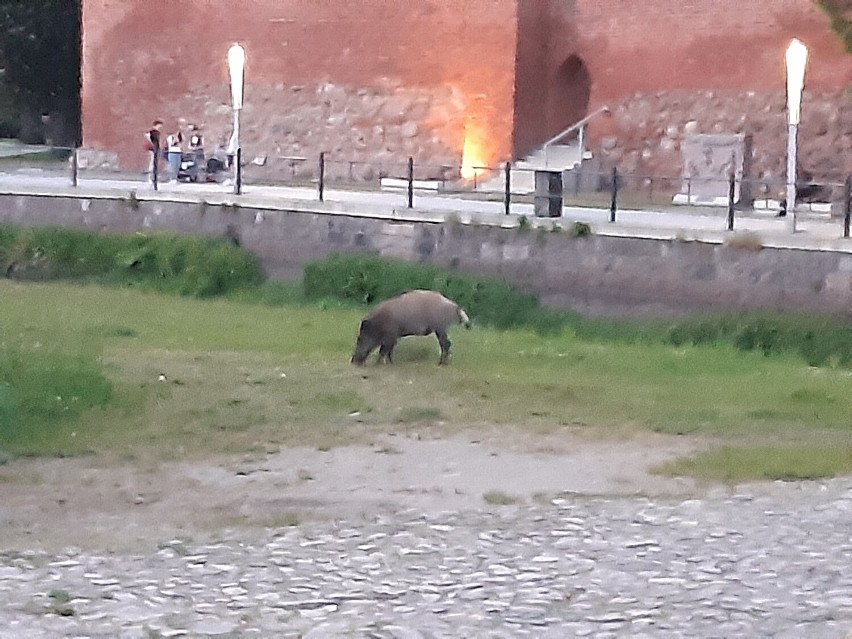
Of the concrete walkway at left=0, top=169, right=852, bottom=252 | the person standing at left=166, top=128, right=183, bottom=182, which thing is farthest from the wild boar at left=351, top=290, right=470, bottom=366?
the person standing at left=166, top=128, right=183, bottom=182

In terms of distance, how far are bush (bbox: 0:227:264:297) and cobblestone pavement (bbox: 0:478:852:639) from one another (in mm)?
12833

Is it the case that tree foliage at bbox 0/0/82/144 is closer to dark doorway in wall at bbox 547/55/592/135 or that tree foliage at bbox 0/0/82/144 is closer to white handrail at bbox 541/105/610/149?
dark doorway in wall at bbox 547/55/592/135

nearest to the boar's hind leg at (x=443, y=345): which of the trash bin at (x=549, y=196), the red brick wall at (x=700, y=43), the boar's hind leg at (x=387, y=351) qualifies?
the boar's hind leg at (x=387, y=351)

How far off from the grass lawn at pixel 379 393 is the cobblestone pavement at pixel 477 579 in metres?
2.02

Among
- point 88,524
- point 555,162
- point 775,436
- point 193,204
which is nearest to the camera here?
point 88,524

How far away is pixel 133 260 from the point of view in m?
22.6

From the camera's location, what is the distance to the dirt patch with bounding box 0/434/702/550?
948cm


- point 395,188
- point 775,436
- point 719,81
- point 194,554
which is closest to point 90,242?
point 395,188

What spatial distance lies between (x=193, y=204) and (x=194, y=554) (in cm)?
1483

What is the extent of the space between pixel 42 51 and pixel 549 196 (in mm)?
21111

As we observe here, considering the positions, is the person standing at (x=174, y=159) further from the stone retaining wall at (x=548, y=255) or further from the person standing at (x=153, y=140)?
the stone retaining wall at (x=548, y=255)

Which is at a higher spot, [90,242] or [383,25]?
[383,25]

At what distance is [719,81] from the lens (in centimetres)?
2758

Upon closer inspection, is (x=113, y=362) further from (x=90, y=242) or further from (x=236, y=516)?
(x=90, y=242)
